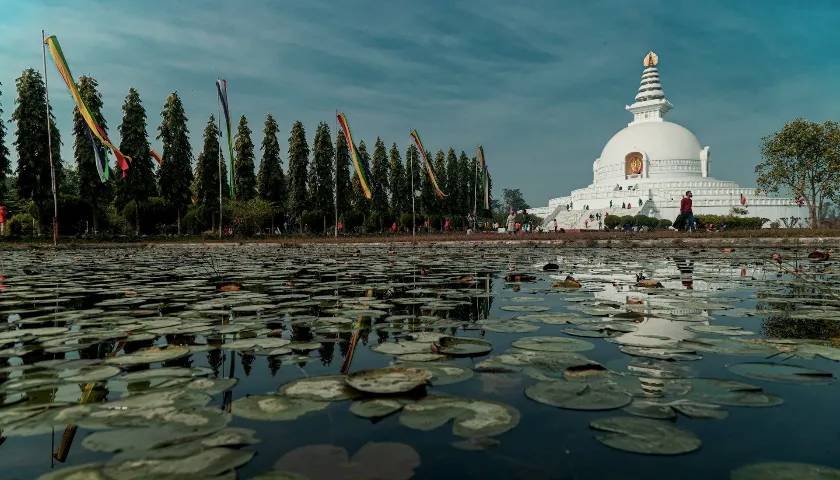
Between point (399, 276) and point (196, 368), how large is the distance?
520cm

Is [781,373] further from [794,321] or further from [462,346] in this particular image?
[794,321]

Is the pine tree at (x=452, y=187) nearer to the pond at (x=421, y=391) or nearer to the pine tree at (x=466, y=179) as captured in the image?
the pine tree at (x=466, y=179)

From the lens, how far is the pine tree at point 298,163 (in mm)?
43688

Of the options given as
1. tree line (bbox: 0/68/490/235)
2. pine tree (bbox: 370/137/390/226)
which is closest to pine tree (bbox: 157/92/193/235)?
tree line (bbox: 0/68/490/235)

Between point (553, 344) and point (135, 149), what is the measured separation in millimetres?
38979

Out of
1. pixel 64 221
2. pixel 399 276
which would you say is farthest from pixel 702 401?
pixel 64 221

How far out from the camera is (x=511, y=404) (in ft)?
6.87

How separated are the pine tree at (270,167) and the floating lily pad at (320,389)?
1673 inches

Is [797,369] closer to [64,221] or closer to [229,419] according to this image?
[229,419]

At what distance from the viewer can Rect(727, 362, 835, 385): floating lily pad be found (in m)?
2.33

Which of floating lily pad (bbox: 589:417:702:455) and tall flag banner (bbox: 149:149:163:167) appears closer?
floating lily pad (bbox: 589:417:702:455)

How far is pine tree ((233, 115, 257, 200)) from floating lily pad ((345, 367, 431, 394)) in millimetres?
41783

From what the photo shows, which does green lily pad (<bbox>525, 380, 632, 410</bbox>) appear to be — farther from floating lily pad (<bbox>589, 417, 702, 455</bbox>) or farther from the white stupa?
the white stupa

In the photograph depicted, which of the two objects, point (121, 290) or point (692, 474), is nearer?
point (692, 474)
